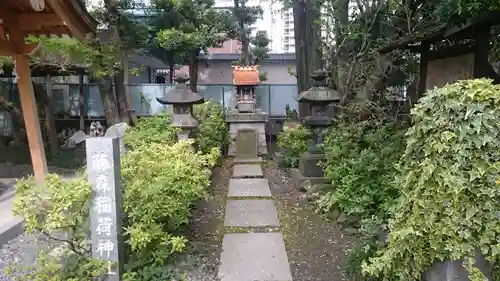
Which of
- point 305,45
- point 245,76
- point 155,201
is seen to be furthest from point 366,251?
point 245,76

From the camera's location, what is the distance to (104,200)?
317 cm

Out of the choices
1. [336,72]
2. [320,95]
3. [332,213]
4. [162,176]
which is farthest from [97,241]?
[336,72]

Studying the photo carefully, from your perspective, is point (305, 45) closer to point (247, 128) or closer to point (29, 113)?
point (247, 128)

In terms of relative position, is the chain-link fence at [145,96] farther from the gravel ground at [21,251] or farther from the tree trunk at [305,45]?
the gravel ground at [21,251]

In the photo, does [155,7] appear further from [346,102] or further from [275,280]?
[275,280]

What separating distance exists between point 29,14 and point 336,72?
5.52 metres

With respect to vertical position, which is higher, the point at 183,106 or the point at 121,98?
the point at 121,98

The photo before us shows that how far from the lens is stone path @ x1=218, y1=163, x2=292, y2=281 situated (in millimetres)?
3697

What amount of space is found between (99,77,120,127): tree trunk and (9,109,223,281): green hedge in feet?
22.1

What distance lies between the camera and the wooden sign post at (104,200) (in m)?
3.15

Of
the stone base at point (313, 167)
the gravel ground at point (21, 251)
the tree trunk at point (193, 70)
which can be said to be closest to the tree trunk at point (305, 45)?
the stone base at point (313, 167)

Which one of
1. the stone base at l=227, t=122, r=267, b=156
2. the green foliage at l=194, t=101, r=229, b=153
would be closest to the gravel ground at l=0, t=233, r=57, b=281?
the green foliage at l=194, t=101, r=229, b=153

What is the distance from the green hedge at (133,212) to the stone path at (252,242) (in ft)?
1.86

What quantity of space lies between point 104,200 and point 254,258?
63.6 inches
